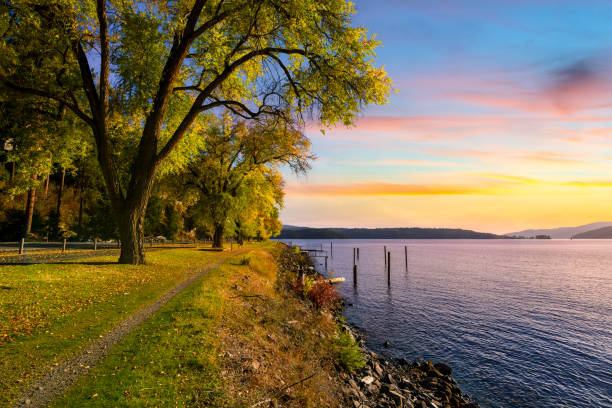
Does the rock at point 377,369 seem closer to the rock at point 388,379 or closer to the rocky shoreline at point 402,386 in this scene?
the rocky shoreline at point 402,386

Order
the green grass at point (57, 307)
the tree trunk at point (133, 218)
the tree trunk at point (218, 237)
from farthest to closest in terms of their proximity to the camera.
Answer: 1. the tree trunk at point (218, 237)
2. the tree trunk at point (133, 218)
3. the green grass at point (57, 307)

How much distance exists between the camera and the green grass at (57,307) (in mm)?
5930

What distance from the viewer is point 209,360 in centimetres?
652

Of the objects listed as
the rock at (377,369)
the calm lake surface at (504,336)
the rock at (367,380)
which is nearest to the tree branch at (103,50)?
the rock at (367,380)

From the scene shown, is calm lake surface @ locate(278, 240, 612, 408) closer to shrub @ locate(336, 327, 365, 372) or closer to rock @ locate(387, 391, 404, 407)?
rock @ locate(387, 391, 404, 407)

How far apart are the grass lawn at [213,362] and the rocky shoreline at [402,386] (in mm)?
933

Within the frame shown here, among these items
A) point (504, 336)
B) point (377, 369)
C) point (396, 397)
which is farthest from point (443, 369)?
point (504, 336)

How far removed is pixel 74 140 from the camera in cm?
1834

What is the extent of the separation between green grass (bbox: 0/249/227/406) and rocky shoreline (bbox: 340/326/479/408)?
23.5 feet

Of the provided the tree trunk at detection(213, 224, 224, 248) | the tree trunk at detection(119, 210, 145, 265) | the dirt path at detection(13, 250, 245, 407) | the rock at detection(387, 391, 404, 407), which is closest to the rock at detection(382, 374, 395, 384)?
the rock at detection(387, 391, 404, 407)

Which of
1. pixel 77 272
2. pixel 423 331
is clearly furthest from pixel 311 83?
pixel 423 331

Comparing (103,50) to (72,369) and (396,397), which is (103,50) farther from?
(396,397)

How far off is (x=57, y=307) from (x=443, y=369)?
1509 centimetres

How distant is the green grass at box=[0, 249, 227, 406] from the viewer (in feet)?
19.5
